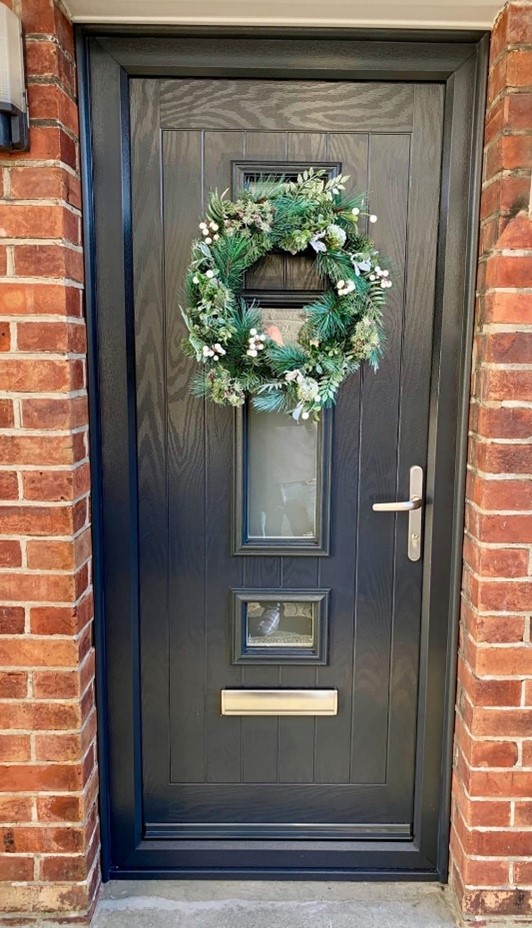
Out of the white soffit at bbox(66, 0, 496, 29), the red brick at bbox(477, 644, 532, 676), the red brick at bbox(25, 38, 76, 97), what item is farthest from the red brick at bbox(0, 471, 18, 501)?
the red brick at bbox(477, 644, 532, 676)

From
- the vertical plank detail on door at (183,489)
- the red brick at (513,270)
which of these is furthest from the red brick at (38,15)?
the red brick at (513,270)

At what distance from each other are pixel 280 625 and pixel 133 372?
0.83m

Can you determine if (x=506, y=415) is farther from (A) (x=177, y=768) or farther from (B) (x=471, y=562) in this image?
(A) (x=177, y=768)

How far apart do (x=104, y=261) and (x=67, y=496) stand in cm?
62

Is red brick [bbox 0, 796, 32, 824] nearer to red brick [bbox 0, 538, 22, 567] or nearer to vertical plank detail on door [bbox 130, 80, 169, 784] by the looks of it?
vertical plank detail on door [bbox 130, 80, 169, 784]

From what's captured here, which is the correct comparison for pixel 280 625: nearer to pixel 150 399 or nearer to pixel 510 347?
pixel 150 399

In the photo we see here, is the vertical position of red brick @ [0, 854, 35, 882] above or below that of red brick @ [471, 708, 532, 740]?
below

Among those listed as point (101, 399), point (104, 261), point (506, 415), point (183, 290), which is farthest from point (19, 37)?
point (506, 415)

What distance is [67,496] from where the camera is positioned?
155 cm

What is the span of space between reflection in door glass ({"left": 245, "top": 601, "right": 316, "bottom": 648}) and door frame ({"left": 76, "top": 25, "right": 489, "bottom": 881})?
325mm

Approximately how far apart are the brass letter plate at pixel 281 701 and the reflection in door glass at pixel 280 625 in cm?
14

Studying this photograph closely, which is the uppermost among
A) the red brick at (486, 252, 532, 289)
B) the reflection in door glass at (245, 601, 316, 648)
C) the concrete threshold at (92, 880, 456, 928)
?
the red brick at (486, 252, 532, 289)

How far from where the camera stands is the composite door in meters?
1.64

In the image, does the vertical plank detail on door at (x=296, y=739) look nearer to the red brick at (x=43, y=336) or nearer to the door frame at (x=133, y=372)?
the door frame at (x=133, y=372)
